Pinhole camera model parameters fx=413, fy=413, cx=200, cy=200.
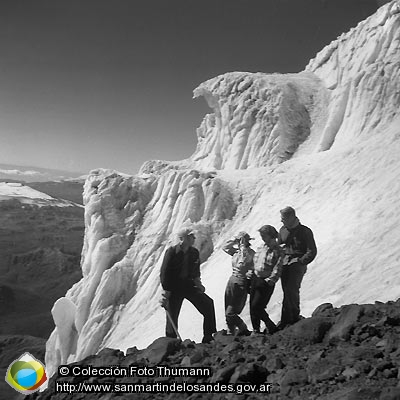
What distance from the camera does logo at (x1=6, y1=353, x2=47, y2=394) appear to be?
7.01m

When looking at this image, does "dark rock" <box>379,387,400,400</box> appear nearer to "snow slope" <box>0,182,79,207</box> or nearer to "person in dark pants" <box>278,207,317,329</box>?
"person in dark pants" <box>278,207,317,329</box>

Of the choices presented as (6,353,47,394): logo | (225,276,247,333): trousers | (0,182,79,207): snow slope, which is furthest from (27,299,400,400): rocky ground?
(0,182,79,207): snow slope

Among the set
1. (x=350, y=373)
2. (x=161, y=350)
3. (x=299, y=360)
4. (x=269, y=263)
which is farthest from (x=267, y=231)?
(x=350, y=373)

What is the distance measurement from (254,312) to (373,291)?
366 centimetres

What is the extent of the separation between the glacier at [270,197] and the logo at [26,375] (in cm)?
599

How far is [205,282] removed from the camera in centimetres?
1645

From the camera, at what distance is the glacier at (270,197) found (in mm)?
12578

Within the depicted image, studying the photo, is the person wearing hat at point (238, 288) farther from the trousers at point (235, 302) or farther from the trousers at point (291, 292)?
the trousers at point (291, 292)

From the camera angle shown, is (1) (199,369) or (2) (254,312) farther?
(2) (254,312)

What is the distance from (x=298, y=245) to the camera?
7.75m

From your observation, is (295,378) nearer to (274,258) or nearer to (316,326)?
(316,326)

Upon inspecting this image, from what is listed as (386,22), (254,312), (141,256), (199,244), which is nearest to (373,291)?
(254,312)

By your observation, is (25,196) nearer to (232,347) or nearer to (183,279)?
(183,279)

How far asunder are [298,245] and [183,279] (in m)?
2.47
